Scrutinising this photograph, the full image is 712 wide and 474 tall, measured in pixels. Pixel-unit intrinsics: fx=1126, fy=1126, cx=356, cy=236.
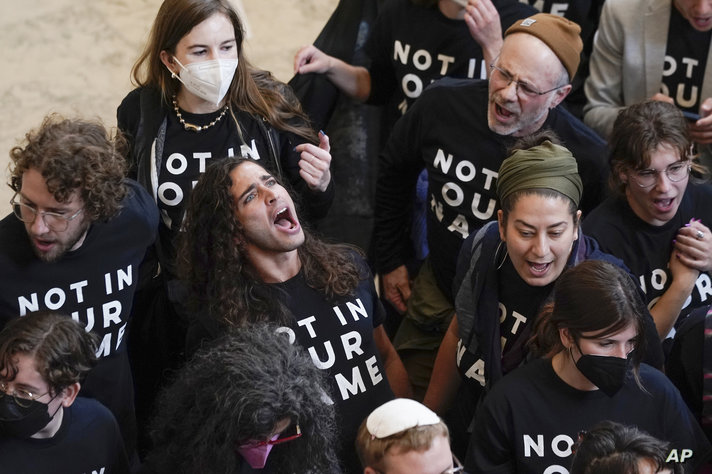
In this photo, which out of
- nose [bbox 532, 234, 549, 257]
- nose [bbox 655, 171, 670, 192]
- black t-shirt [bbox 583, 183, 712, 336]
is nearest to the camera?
nose [bbox 532, 234, 549, 257]

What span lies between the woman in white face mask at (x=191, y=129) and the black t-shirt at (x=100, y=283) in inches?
6.9

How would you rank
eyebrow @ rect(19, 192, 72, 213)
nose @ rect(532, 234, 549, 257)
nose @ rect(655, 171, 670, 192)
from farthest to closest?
nose @ rect(655, 171, 670, 192), eyebrow @ rect(19, 192, 72, 213), nose @ rect(532, 234, 549, 257)

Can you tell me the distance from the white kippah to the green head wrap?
2.57ft

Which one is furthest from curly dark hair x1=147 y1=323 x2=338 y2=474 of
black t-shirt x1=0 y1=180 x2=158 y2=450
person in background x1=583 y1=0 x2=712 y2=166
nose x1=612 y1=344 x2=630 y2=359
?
person in background x1=583 y1=0 x2=712 y2=166

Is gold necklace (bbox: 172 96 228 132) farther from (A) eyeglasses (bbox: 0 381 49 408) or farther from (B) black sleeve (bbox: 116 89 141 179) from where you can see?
(A) eyeglasses (bbox: 0 381 49 408)

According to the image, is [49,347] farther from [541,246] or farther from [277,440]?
[541,246]

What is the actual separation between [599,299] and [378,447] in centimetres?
67

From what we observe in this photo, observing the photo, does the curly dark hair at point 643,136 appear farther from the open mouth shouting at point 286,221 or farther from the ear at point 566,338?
the open mouth shouting at point 286,221

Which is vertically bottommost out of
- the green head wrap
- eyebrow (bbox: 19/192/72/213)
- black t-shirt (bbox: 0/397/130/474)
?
black t-shirt (bbox: 0/397/130/474)

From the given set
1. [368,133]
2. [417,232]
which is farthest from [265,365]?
[368,133]

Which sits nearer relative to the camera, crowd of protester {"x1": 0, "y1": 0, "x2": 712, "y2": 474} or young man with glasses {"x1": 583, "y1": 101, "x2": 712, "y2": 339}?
crowd of protester {"x1": 0, "y1": 0, "x2": 712, "y2": 474}

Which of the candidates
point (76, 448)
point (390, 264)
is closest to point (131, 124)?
point (390, 264)

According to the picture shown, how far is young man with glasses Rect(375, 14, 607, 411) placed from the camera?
3.49m

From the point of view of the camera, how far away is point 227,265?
318 cm
